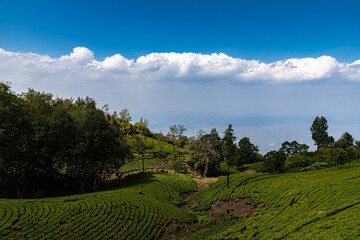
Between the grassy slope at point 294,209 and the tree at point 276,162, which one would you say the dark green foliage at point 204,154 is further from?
the grassy slope at point 294,209

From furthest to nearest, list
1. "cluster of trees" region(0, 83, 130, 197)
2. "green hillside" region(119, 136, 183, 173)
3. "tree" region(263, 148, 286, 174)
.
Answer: "green hillside" region(119, 136, 183, 173), "tree" region(263, 148, 286, 174), "cluster of trees" region(0, 83, 130, 197)

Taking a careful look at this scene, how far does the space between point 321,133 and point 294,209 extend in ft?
318

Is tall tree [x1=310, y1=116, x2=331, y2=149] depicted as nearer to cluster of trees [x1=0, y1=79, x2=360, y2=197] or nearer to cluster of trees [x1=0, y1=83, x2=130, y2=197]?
cluster of trees [x1=0, y1=79, x2=360, y2=197]

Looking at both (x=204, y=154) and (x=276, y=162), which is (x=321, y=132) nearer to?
(x=276, y=162)

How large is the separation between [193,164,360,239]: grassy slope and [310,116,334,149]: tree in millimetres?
77100

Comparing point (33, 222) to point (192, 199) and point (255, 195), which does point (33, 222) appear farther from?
point (255, 195)

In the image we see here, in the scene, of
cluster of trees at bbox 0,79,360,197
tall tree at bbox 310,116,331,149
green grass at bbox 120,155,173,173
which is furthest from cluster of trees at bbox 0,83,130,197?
tall tree at bbox 310,116,331,149

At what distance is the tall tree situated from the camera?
103m

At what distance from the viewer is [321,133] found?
104312 millimetres

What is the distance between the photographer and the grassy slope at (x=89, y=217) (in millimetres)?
24875

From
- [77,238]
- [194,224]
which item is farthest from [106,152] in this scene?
[194,224]

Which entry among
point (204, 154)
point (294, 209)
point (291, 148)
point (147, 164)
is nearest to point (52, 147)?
point (147, 164)

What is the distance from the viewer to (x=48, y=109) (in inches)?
1853

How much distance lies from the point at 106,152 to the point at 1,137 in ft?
62.6
